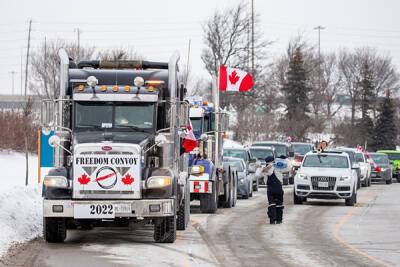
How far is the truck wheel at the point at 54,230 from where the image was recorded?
688 inches

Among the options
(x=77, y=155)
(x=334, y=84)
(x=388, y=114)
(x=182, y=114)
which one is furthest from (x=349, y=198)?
(x=334, y=84)

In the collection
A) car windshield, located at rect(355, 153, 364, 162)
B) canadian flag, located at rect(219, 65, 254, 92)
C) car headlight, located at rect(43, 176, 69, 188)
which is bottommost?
car windshield, located at rect(355, 153, 364, 162)

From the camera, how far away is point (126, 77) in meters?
19.1

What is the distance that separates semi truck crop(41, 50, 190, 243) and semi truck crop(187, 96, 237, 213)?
516 cm

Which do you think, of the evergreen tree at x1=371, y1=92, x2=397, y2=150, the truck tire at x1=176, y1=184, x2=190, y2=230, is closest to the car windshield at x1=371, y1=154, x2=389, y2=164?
the truck tire at x1=176, y1=184, x2=190, y2=230

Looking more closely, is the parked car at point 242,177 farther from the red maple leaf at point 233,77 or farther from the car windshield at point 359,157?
the car windshield at point 359,157

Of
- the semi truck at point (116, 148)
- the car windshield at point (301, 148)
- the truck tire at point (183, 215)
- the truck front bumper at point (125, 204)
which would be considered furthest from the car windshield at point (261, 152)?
the truck front bumper at point (125, 204)

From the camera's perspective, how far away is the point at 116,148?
17141 mm

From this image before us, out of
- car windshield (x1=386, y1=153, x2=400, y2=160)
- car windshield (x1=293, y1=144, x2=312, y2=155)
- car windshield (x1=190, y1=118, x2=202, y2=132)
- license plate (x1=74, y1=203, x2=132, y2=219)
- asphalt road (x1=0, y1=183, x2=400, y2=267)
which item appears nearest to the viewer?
asphalt road (x1=0, y1=183, x2=400, y2=267)

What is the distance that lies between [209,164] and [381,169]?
27575 mm

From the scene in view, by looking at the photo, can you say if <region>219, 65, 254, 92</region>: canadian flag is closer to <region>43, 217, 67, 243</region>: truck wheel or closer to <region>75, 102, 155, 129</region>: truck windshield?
<region>75, 102, 155, 129</region>: truck windshield

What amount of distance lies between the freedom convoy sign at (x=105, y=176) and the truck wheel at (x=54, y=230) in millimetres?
783

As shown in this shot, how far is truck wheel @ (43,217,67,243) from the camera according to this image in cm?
1748

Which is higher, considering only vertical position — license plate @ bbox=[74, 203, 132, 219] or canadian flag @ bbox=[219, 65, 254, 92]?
canadian flag @ bbox=[219, 65, 254, 92]
